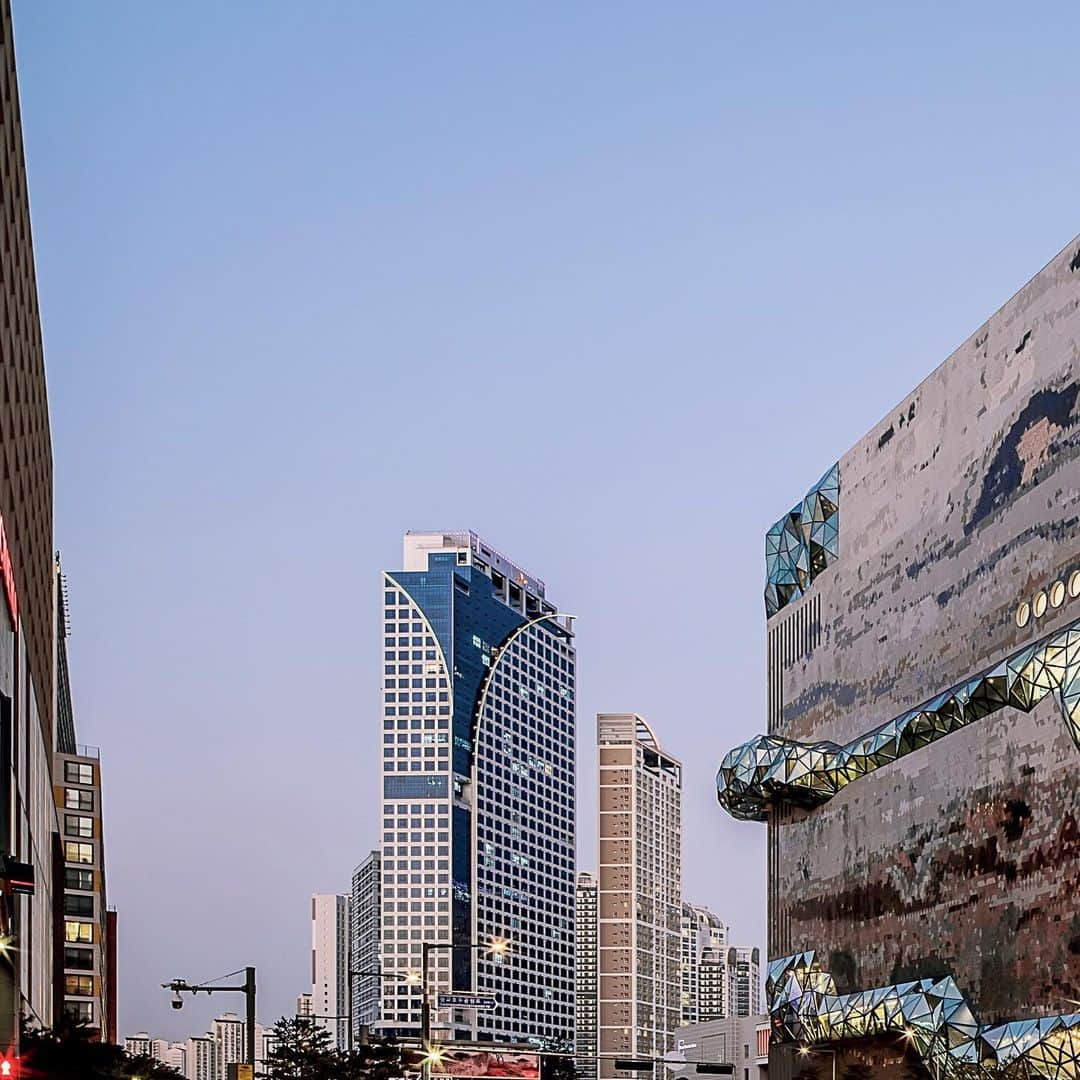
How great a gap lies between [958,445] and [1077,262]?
11.3 meters

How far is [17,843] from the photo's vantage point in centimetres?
4888

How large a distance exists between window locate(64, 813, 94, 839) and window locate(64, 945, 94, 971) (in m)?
6.80

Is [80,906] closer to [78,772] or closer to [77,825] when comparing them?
[77,825]

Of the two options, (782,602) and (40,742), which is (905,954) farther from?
(40,742)

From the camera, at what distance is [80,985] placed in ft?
393

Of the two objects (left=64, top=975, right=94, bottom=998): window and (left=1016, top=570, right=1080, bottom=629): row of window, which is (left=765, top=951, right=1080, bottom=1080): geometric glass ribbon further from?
(left=64, top=975, right=94, bottom=998): window

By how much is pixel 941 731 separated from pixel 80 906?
6734 centimetres

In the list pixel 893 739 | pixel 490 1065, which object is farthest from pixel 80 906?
pixel 893 739

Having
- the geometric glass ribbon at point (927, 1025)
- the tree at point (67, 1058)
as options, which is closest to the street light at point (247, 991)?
the tree at point (67, 1058)

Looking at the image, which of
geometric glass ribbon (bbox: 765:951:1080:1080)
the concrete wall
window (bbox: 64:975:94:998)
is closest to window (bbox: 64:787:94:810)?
window (bbox: 64:975:94:998)

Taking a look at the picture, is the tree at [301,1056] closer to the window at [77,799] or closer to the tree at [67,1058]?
the window at [77,799]

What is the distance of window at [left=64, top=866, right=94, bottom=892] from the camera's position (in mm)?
118750

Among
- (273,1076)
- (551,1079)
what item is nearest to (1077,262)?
(273,1076)

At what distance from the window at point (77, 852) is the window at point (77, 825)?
0.57 metres
